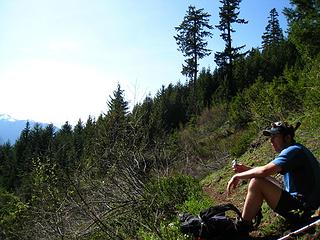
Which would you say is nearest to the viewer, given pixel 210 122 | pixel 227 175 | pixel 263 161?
pixel 263 161

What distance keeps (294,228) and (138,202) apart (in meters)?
4.46

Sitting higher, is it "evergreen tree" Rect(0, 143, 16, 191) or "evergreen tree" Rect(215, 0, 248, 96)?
"evergreen tree" Rect(215, 0, 248, 96)

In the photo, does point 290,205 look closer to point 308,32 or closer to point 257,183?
point 257,183

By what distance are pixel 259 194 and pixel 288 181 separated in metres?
0.43

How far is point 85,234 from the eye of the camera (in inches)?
332

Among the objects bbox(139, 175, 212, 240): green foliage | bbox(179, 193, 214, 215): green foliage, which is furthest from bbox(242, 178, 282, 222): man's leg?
bbox(139, 175, 212, 240): green foliage

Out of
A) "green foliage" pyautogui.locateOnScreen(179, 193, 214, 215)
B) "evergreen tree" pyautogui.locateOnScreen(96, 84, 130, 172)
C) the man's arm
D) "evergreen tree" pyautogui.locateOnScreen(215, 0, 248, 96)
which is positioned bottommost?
"green foliage" pyautogui.locateOnScreen(179, 193, 214, 215)

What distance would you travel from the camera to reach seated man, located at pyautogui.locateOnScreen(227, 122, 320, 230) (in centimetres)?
437

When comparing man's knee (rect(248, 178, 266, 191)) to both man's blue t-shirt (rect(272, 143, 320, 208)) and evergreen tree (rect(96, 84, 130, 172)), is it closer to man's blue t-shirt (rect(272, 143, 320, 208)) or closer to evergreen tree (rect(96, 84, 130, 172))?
man's blue t-shirt (rect(272, 143, 320, 208))

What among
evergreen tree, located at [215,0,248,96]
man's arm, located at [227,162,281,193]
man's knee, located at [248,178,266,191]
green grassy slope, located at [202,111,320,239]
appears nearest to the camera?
man's arm, located at [227,162,281,193]

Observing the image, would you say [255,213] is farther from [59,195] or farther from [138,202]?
[59,195]

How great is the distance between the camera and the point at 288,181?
4699 mm

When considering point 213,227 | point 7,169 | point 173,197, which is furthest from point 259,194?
point 7,169

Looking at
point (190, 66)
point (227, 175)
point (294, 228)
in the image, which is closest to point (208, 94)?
point (190, 66)
